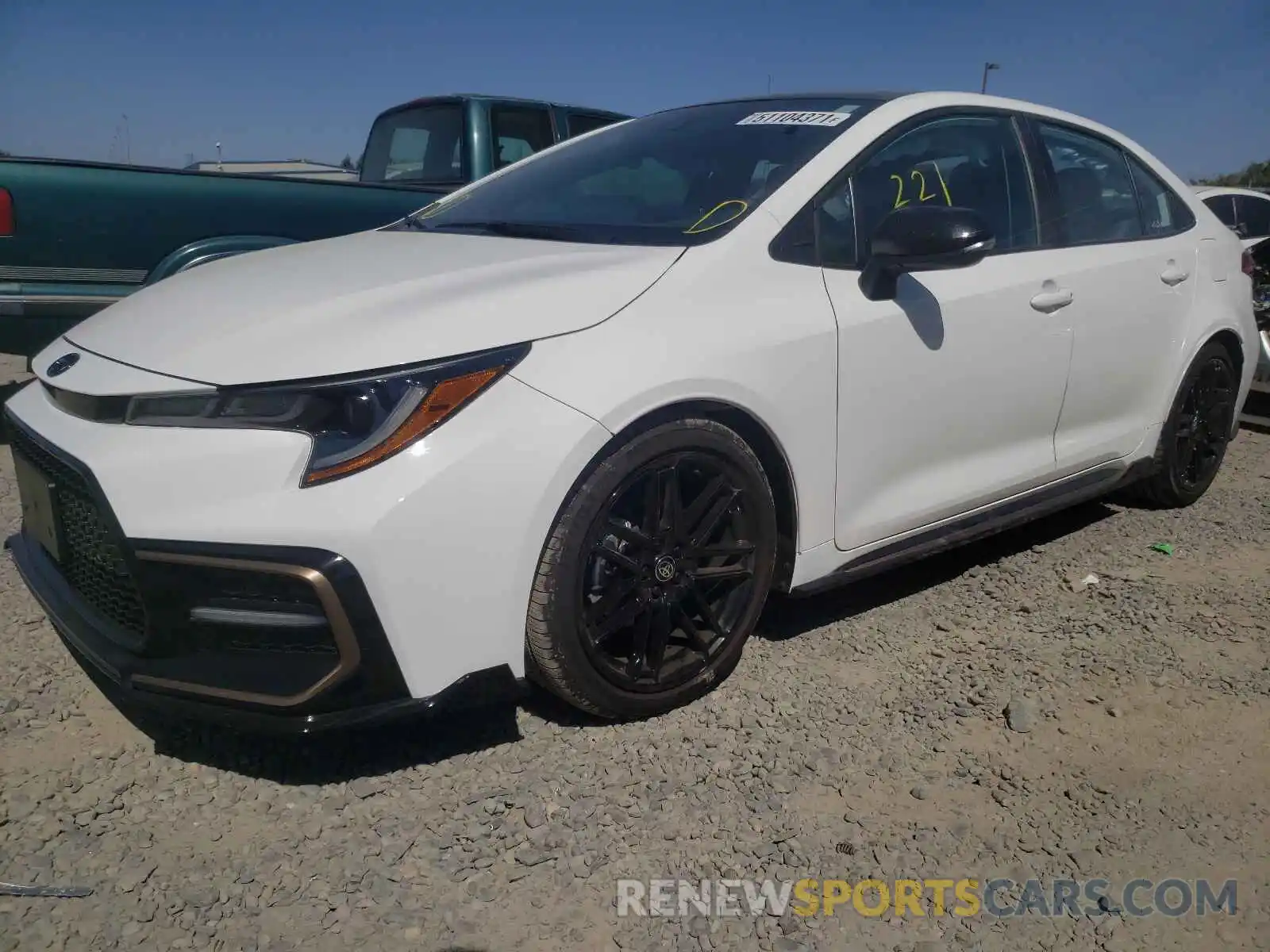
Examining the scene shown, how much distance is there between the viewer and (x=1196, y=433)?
4.18 m

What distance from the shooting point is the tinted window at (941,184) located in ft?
9.07

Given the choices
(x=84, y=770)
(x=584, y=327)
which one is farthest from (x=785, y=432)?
(x=84, y=770)

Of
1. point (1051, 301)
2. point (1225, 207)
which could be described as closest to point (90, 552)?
point (1051, 301)

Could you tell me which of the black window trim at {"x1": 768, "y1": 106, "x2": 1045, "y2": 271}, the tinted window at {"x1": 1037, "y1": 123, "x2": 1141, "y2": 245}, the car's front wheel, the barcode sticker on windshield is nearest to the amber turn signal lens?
the car's front wheel

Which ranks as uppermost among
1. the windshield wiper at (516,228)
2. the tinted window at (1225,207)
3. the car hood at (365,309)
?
the windshield wiper at (516,228)

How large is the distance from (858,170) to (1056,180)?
3.45ft

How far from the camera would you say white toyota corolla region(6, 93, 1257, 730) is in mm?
1968

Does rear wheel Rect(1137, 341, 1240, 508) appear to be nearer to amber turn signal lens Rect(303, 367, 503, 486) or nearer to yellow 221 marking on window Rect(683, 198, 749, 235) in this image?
yellow 221 marking on window Rect(683, 198, 749, 235)

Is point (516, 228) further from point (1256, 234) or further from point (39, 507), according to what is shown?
point (1256, 234)

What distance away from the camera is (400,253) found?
106 inches

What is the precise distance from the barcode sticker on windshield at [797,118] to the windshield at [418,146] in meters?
2.93

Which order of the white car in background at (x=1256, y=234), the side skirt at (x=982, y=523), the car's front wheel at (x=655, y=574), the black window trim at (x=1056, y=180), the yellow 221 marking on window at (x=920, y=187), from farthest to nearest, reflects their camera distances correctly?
the white car in background at (x=1256, y=234)
the black window trim at (x=1056, y=180)
the yellow 221 marking on window at (x=920, y=187)
the side skirt at (x=982, y=523)
the car's front wheel at (x=655, y=574)

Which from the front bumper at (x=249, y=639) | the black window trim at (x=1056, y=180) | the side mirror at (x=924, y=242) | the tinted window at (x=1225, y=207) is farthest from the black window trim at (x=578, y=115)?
the front bumper at (x=249, y=639)

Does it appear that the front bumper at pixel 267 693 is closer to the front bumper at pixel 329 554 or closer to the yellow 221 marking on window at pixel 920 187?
the front bumper at pixel 329 554
